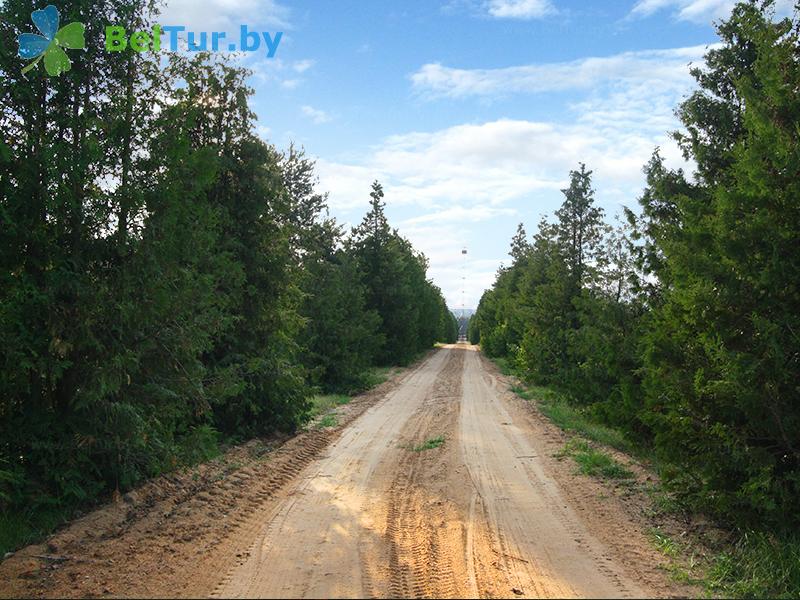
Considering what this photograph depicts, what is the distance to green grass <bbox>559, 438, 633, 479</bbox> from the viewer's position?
392 inches

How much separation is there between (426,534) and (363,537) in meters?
0.72

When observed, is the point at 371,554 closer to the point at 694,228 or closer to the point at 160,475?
the point at 160,475

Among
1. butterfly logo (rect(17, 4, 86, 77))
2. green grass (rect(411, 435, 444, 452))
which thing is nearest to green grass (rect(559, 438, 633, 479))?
green grass (rect(411, 435, 444, 452))

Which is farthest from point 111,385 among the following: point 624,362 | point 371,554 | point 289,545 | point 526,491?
point 624,362

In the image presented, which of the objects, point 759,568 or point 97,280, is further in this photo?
point 97,280

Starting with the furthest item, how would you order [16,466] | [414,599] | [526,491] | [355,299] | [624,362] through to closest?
[355,299] → [624,362] → [526,491] → [16,466] → [414,599]

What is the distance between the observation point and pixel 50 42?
7934 mm

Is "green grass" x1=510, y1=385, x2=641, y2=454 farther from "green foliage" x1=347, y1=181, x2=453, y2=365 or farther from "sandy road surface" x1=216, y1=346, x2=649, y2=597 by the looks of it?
"green foliage" x1=347, y1=181, x2=453, y2=365

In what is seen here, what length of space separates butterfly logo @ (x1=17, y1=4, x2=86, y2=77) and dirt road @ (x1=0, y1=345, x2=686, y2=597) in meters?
5.78

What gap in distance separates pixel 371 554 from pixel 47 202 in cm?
573

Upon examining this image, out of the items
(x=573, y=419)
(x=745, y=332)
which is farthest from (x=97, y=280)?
(x=573, y=419)

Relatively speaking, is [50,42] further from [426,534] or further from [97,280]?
[426,534]

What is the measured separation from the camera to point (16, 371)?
7039 millimetres

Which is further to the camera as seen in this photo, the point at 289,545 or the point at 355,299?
the point at 355,299
